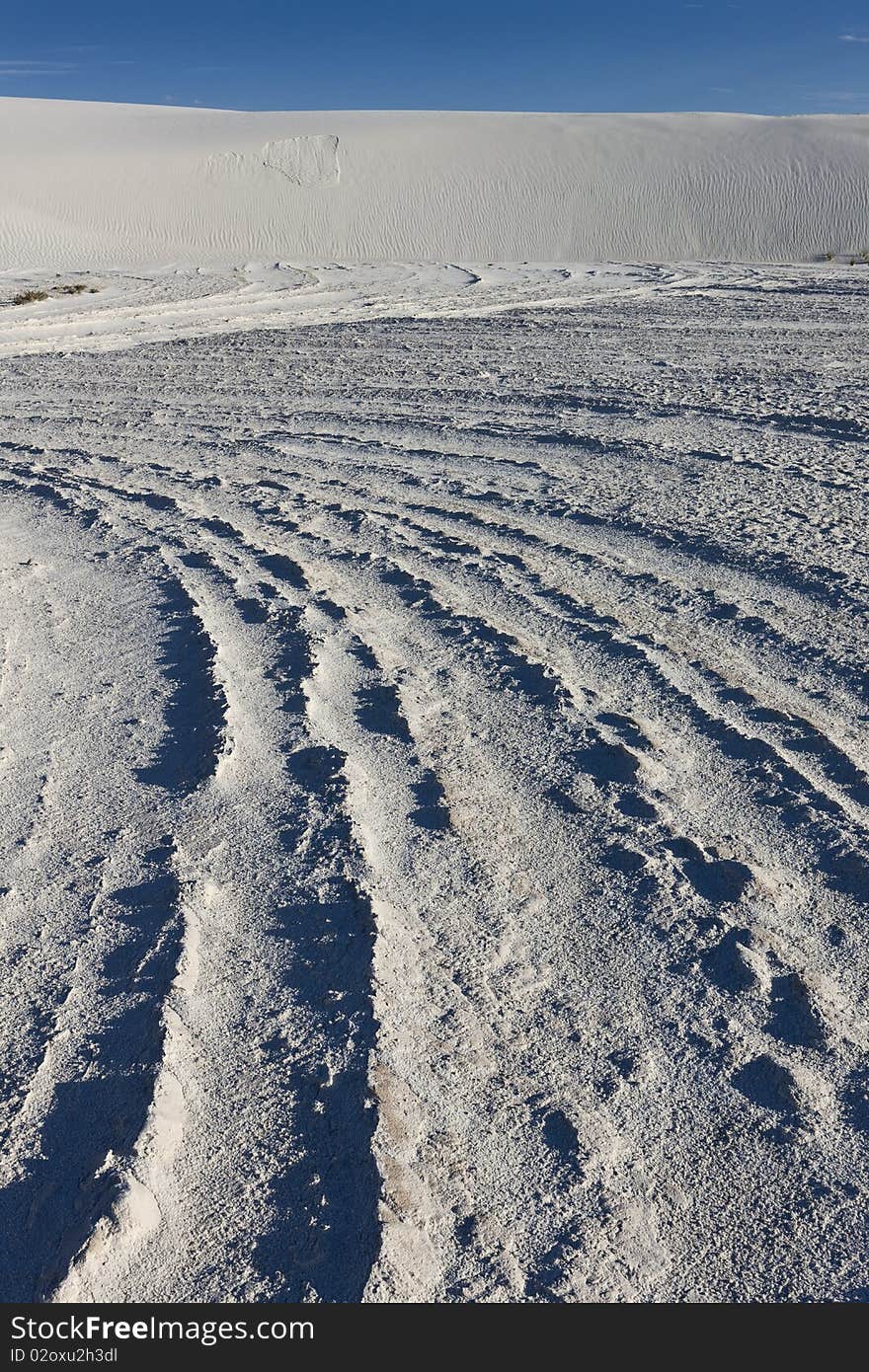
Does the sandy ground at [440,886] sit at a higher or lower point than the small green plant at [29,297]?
higher

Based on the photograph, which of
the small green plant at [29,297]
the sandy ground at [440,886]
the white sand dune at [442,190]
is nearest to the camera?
the sandy ground at [440,886]

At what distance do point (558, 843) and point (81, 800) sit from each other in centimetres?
145

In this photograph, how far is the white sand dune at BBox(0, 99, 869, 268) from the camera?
3306 centimetres

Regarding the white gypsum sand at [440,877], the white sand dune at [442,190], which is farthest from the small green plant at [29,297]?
the white gypsum sand at [440,877]

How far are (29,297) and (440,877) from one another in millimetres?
18261

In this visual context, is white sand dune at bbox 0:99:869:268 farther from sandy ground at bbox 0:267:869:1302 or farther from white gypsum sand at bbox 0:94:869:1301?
sandy ground at bbox 0:267:869:1302

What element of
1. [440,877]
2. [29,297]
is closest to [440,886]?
[440,877]

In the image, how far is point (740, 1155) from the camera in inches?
85.5

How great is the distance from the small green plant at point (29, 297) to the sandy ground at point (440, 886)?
12.9m

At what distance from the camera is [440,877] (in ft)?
10.0

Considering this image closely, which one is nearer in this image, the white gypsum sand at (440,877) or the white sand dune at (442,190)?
the white gypsum sand at (440,877)

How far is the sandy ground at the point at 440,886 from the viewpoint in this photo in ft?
6.77

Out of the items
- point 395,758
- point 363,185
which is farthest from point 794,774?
point 363,185

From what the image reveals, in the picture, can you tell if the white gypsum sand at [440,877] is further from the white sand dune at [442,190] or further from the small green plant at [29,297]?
the white sand dune at [442,190]
